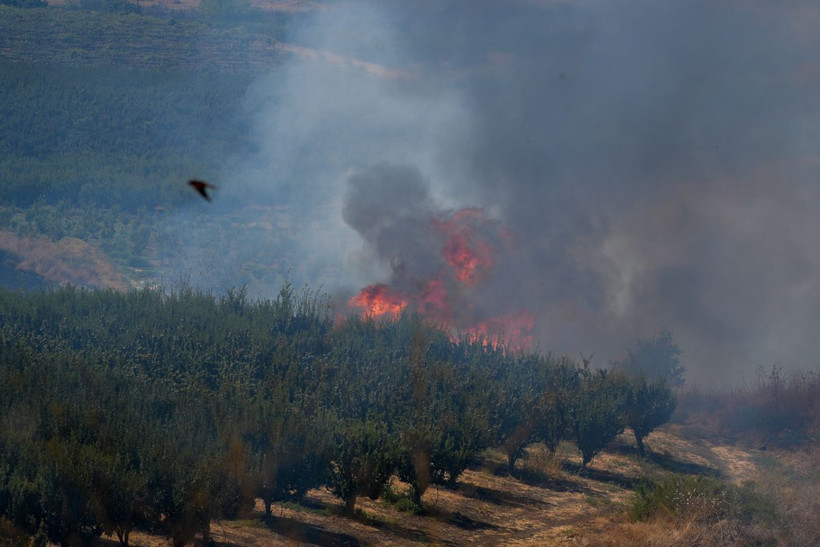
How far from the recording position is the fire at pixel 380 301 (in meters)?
34.3

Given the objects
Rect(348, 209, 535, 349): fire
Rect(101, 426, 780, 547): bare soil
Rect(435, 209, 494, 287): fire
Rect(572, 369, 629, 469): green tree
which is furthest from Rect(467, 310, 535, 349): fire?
Rect(572, 369, 629, 469): green tree

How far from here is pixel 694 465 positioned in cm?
2538

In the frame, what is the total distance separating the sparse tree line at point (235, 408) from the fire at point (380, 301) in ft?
16.8

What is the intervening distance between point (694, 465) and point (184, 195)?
113 feet

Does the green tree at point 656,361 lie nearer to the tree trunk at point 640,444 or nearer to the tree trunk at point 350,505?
the tree trunk at point 640,444

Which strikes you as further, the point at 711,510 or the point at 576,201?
the point at 576,201

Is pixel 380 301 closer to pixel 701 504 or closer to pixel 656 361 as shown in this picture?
pixel 656 361

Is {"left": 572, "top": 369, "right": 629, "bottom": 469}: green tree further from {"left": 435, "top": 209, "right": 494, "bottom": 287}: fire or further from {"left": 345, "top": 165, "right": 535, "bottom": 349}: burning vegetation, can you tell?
{"left": 435, "top": 209, "right": 494, "bottom": 287}: fire

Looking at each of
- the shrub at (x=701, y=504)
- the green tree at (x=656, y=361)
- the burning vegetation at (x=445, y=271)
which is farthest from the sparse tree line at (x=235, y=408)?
the green tree at (x=656, y=361)

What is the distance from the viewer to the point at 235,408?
1673cm

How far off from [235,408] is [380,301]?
59.5 ft

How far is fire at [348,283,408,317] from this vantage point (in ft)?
113

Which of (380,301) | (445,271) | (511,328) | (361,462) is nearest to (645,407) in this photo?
(511,328)

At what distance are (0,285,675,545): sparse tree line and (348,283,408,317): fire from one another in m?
5.13
